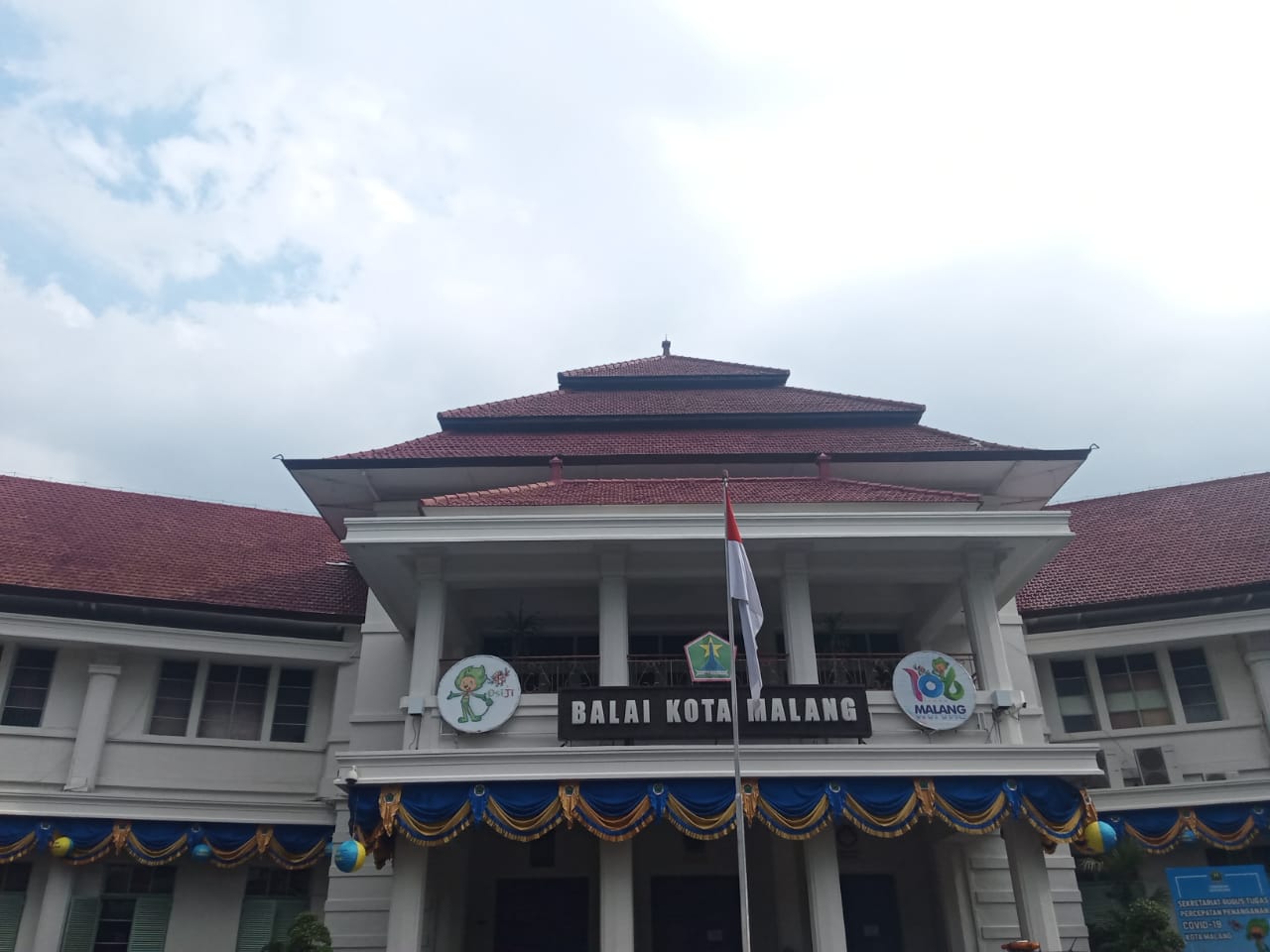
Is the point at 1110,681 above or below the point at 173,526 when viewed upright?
below

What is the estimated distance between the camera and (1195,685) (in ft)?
54.5

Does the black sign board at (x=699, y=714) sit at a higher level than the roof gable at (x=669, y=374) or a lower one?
lower

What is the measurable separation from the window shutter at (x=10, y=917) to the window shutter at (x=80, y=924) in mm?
705

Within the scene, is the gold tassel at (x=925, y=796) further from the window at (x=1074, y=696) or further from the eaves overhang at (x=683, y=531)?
the window at (x=1074, y=696)

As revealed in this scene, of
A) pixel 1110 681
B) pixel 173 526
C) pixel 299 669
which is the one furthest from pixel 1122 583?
pixel 173 526

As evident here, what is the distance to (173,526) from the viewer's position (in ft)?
63.4

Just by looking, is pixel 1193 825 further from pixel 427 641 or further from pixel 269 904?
pixel 269 904

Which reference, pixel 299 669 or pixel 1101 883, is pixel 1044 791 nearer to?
pixel 1101 883

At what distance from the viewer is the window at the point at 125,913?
567 inches

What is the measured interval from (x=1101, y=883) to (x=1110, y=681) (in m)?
3.50

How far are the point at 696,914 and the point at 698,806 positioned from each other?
4272 millimetres

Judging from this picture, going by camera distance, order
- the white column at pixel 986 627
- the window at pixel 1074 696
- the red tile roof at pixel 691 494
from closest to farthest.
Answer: the white column at pixel 986 627, the red tile roof at pixel 691 494, the window at pixel 1074 696

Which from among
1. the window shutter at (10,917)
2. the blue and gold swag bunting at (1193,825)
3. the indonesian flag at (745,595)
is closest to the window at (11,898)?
the window shutter at (10,917)

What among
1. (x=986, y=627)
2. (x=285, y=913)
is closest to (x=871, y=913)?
(x=986, y=627)
